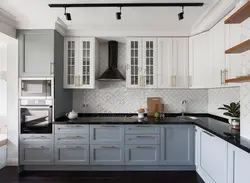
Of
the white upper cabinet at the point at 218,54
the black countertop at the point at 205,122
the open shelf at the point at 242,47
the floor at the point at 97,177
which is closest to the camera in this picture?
the open shelf at the point at 242,47

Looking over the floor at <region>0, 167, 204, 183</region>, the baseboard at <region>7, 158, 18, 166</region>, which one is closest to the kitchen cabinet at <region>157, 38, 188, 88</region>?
the floor at <region>0, 167, 204, 183</region>


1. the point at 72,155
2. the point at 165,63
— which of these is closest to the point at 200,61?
the point at 165,63

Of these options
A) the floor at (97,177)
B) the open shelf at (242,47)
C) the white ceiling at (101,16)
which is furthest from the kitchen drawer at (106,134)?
the open shelf at (242,47)

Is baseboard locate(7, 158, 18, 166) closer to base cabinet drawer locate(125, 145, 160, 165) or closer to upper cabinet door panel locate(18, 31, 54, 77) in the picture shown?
upper cabinet door panel locate(18, 31, 54, 77)

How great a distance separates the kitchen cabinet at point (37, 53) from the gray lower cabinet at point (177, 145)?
2.21m

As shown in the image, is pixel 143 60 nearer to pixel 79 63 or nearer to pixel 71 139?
pixel 79 63

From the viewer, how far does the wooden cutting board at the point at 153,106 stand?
141 inches

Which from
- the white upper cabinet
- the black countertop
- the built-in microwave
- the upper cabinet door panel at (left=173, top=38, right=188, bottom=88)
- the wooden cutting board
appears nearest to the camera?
the black countertop

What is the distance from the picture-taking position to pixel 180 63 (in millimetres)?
3307

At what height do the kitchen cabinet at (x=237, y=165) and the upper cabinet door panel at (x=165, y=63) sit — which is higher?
the upper cabinet door panel at (x=165, y=63)

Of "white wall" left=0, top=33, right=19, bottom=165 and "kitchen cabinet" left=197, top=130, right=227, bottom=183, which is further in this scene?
"white wall" left=0, top=33, right=19, bottom=165

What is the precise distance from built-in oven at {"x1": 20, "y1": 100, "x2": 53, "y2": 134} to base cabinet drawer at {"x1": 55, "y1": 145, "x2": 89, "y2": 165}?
0.38 metres

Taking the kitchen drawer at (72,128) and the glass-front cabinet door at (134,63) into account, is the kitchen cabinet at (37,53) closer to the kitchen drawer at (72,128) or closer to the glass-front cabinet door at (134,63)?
the kitchen drawer at (72,128)

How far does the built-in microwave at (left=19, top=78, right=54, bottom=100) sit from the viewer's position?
2.92 meters
